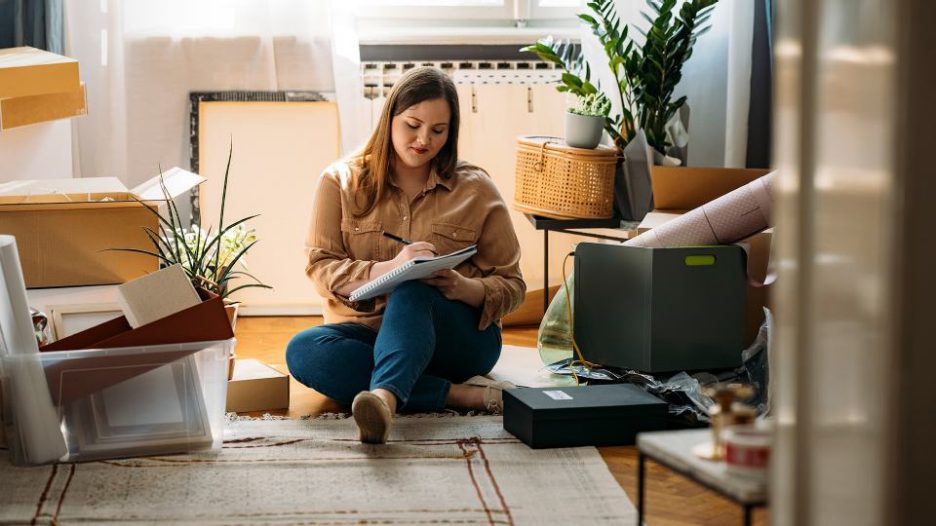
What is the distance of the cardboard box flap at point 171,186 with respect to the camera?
2622 mm

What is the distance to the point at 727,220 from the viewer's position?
262 centimetres

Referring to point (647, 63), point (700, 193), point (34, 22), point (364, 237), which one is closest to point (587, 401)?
point (364, 237)

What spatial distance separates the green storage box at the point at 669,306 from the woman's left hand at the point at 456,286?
31 centimetres

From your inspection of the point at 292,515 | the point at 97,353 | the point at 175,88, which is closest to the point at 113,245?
the point at 97,353

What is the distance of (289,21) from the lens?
3.74 metres

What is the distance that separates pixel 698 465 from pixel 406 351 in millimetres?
1133

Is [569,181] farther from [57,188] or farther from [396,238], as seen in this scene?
[57,188]

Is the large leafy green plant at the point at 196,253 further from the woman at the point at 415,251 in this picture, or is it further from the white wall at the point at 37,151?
the white wall at the point at 37,151

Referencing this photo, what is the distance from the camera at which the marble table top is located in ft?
3.82

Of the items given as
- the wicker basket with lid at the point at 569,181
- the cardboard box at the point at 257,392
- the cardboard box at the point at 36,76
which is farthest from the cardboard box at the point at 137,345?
the wicker basket with lid at the point at 569,181

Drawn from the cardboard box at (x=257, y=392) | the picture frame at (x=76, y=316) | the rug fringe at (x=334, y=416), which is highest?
the picture frame at (x=76, y=316)

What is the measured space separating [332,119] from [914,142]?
3015mm

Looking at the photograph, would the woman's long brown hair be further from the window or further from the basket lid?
the window

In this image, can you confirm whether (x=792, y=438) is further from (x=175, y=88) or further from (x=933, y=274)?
(x=175, y=88)
